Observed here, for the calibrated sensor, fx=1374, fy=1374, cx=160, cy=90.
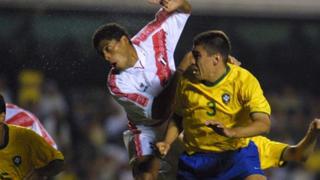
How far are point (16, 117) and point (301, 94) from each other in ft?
10.6

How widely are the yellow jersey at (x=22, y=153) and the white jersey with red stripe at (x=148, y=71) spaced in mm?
423

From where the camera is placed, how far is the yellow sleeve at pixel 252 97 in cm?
606

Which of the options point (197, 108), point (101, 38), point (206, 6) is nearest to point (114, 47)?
point (101, 38)

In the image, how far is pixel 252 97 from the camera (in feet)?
19.9

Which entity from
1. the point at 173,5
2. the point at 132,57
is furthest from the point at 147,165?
the point at 173,5

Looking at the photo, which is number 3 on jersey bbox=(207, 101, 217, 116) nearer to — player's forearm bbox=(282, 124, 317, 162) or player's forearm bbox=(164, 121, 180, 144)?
player's forearm bbox=(164, 121, 180, 144)

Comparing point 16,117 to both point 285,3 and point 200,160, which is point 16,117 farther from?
point 285,3

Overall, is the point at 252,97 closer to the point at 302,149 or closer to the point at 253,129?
the point at 253,129

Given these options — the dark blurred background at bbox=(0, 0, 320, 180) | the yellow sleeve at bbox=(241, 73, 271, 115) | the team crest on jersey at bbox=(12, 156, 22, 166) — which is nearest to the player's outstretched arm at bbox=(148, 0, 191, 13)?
the yellow sleeve at bbox=(241, 73, 271, 115)

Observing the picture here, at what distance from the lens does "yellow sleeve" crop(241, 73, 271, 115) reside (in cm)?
606

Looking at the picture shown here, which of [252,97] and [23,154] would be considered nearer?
[252,97]

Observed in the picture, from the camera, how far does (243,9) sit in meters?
9.77

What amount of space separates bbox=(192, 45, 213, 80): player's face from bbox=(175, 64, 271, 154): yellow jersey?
0.05 metres

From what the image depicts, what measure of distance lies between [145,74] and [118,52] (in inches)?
6.9
